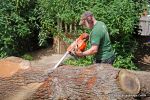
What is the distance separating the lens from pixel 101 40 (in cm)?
661

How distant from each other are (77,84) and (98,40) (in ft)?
4.05

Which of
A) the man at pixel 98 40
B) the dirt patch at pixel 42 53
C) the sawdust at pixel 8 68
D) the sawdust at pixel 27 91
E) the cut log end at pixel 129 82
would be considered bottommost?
the dirt patch at pixel 42 53

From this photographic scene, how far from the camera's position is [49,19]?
11312 mm

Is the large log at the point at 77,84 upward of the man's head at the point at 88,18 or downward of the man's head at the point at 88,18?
downward

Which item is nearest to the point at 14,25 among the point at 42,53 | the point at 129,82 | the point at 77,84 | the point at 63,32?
the point at 63,32

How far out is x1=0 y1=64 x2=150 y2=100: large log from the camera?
5.29 metres

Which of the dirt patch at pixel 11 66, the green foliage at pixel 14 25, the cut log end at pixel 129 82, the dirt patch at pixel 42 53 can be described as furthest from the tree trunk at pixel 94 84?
the dirt patch at pixel 42 53

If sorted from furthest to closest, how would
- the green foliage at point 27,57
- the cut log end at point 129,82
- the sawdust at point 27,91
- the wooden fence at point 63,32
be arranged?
the green foliage at point 27,57 < the wooden fence at point 63,32 < the sawdust at point 27,91 < the cut log end at point 129,82

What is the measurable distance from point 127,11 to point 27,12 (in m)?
3.17

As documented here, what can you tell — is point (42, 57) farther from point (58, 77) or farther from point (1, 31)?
point (58, 77)

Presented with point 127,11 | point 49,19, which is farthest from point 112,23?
point 49,19

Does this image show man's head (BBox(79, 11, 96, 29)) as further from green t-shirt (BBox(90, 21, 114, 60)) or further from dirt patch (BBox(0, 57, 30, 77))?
dirt patch (BBox(0, 57, 30, 77))

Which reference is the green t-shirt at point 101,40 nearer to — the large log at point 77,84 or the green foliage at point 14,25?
the large log at point 77,84

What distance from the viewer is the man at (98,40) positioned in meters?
6.48
